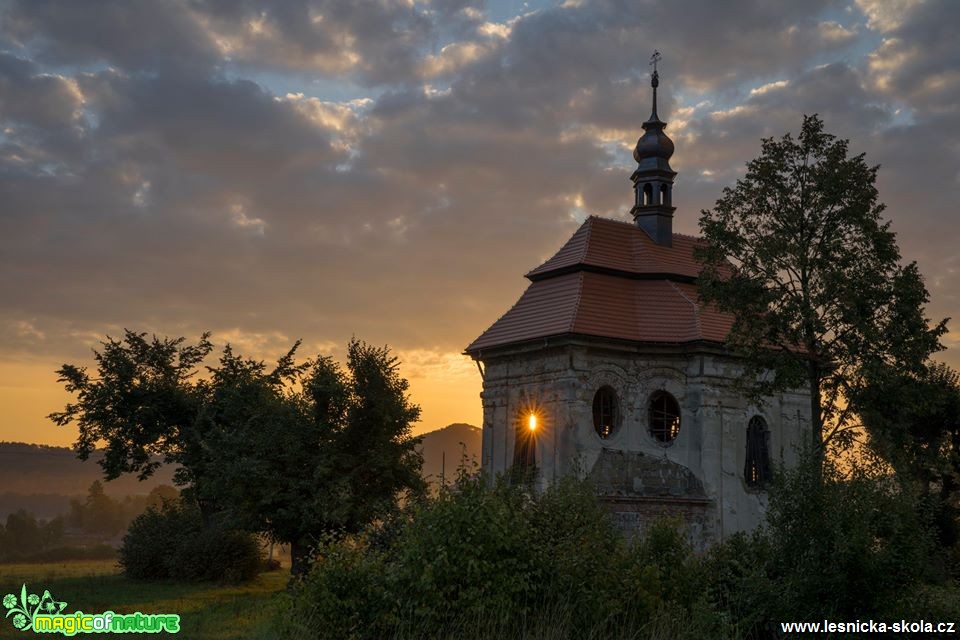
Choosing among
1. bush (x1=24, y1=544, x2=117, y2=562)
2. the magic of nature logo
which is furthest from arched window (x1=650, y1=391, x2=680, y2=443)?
bush (x1=24, y1=544, x2=117, y2=562)

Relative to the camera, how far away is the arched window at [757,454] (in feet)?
88.5

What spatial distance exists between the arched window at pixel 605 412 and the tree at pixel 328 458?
543 centimetres

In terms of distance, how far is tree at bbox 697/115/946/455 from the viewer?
70.5 ft

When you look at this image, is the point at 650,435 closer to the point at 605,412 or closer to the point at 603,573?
the point at 605,412

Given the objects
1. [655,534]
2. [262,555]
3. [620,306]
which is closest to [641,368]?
[620,306]

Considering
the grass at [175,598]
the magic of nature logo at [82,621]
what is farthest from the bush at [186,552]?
the magic of nature logo at [82,621]

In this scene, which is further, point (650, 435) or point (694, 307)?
Result: point (694, 307)

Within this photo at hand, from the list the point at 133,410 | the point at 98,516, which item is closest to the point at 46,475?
the point at 98,516

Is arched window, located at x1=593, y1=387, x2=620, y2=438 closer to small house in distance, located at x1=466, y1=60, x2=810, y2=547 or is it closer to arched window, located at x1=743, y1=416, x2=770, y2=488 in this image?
small house in distance, located at x1=466, y1=60, x2=810, y2=547

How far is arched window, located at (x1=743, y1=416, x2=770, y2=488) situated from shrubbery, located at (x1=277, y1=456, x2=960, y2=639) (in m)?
11.0

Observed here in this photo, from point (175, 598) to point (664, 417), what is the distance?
14979 millimetres

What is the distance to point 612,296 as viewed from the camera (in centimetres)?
2838

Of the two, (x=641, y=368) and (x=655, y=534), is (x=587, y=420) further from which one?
(x=655, y=534)

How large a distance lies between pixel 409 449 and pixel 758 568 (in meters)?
13.2
